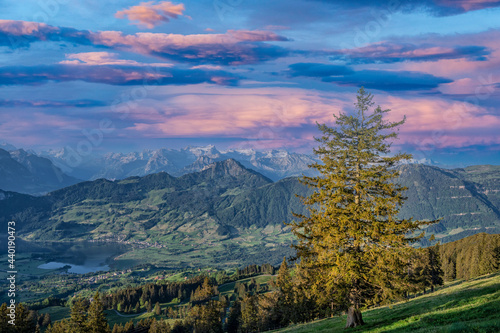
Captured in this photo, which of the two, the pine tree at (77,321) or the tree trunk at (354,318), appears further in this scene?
the pine tree at (77,321)

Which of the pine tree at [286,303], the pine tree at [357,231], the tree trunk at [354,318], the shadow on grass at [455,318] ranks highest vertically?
the pine tree at [357,231]

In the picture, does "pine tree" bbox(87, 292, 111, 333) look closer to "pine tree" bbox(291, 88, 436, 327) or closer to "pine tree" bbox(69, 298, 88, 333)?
"pine tree" bbox(69, 298, 88, 333)

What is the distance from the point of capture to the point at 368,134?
3459 centimetres

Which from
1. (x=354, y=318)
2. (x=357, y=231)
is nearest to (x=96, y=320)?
(x=354, y=318)

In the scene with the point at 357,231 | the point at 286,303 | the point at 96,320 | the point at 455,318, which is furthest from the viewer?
the point at 286,303

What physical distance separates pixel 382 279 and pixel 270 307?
251ft

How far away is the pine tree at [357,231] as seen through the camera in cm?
2775

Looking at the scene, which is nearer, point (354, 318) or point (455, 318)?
point (455, 318)

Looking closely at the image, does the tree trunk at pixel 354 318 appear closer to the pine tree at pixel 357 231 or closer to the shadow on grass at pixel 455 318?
the pine tree at pixel 357 231

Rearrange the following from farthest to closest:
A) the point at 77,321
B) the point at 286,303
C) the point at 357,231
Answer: the point at 286,303
the point at 77,321
the point at 357,231

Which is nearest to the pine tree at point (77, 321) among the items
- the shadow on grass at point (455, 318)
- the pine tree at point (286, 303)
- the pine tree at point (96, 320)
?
the pine tree at point (96, 320)

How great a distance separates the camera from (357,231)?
28.2 meters

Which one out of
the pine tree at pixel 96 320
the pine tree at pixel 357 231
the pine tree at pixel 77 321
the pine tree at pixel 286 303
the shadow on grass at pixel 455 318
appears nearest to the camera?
the shadow on grass at pixel 455 318

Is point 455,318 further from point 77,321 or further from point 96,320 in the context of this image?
point 77,321
